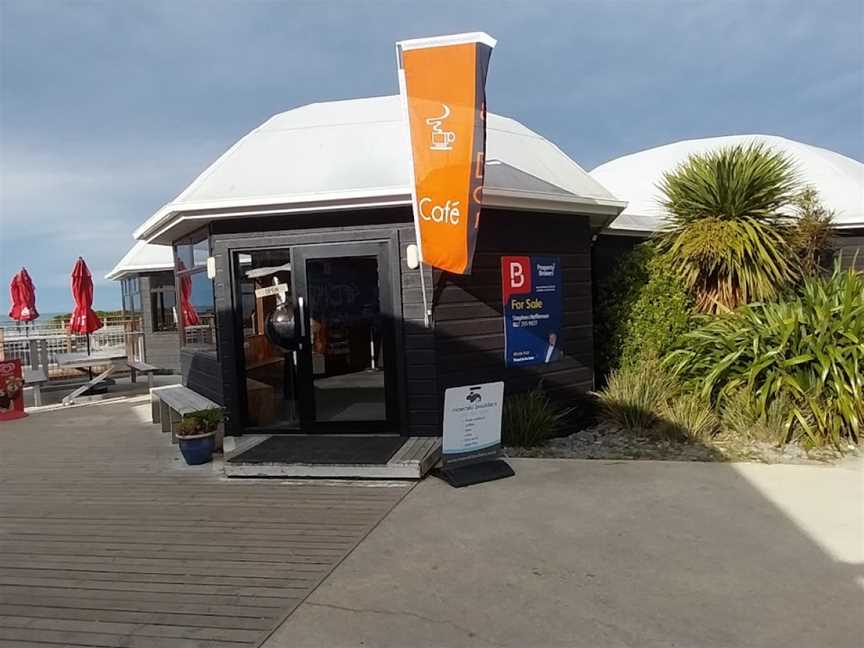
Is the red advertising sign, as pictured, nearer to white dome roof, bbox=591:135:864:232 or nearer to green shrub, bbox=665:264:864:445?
white dome roof, bbox=591:135:864:232

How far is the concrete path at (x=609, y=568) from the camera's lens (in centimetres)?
281

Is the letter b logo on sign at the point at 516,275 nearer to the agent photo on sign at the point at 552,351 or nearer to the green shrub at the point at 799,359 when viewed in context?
the agent photo on sign at the point at 552,351

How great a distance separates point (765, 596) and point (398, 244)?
4372 millimetres

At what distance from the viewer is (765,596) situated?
3061mm

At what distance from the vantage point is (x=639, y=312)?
26.4 ft

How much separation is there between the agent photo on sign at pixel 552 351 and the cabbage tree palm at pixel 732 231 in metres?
2.13

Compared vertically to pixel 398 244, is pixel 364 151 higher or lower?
higher

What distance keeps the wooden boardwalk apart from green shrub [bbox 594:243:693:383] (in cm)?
427

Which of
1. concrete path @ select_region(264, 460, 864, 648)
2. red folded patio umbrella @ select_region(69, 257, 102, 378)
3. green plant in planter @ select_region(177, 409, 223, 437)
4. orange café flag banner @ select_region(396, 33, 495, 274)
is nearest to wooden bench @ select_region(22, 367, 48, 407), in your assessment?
red folded patio umbrella @ select_region(69, 257, 102, 378)

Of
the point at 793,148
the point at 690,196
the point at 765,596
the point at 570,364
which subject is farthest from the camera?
the point at 793,148

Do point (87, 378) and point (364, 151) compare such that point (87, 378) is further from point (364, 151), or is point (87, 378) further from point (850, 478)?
point (850, 478)

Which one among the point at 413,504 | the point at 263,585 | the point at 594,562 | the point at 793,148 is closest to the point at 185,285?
the point at 413,504

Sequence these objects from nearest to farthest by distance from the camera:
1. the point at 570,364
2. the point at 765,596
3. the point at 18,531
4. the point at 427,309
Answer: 1. the point at 765,596
2. the point at 18,531
3. the point at 427,309
4. the point at 570,364

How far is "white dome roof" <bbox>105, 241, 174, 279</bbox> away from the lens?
1530cm
